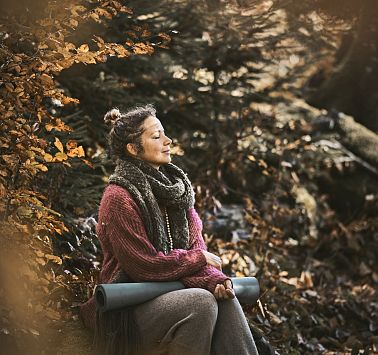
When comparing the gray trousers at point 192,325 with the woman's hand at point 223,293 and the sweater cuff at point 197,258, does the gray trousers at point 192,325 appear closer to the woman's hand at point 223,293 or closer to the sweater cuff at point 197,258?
the woman's hand at point 223,293

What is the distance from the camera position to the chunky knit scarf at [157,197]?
3871 mm

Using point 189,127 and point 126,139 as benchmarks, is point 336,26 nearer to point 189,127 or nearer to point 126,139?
point 189,127

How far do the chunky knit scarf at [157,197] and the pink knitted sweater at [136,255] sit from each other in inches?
2.1

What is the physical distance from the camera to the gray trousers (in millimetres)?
3600

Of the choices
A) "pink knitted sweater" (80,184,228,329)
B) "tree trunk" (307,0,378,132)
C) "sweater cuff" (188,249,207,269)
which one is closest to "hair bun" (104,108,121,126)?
"pink knitted sweater" (80,184,228,329)

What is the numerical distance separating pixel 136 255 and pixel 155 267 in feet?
0.34

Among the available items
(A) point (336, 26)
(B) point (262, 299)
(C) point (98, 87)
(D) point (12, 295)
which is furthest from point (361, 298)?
(D) point (12, 295)

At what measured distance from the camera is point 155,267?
146 inches

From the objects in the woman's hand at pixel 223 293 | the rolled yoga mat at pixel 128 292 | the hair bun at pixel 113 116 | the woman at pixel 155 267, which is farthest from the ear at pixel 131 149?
the woman's hand at pixel 223 293

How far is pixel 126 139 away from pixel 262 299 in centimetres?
212

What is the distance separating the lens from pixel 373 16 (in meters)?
7.77

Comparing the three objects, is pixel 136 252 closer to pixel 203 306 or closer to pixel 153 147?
pixel 203 306

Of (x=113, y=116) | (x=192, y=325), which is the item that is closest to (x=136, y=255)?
(x=192, y=325)

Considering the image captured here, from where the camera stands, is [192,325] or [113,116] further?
[113,116]
